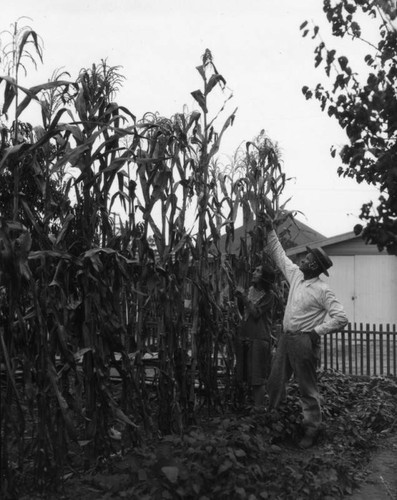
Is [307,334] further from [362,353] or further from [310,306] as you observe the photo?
[362,353]

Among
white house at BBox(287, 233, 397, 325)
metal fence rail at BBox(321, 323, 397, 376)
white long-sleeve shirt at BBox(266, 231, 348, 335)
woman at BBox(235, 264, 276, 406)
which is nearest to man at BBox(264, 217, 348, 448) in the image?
white long-sleeve shirt at BBox(266, 231, 348, 335)

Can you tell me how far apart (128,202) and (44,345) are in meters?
2.09

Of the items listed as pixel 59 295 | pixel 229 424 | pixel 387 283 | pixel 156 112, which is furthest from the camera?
pixel 387 283

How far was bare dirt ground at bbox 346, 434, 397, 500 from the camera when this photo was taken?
5750 millimetres

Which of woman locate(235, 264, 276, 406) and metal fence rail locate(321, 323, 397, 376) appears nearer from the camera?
woman locate(235, 264, 276, 406)

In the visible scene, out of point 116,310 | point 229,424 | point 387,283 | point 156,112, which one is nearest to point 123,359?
point 116,310

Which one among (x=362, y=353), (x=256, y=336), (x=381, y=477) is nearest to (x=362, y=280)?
(x=362, y=353)

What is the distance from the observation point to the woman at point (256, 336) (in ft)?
26.1

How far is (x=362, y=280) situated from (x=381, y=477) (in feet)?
56.8

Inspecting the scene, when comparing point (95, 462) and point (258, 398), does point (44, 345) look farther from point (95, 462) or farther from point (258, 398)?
point (258, 398)

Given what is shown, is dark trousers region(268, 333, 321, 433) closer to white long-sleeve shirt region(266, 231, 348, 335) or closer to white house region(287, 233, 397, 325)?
white long-sleeve shirt region(266, 231, 348, 335)

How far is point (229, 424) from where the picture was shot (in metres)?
6.26

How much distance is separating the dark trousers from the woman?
332 mm

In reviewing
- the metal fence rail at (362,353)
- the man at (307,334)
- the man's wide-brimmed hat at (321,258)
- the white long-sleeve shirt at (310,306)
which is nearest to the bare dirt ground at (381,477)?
the man at (307,334)
